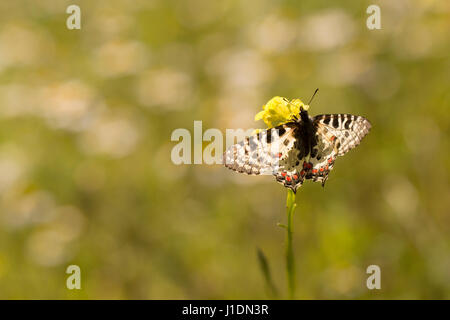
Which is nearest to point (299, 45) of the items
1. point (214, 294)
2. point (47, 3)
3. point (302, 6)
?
point (302, 6)

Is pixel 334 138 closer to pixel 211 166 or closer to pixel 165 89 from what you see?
pixel 211 166

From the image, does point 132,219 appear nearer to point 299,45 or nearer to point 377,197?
point 377,197

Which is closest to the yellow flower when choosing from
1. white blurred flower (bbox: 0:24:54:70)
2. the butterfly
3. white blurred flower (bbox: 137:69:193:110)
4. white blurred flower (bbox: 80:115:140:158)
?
the butterfly

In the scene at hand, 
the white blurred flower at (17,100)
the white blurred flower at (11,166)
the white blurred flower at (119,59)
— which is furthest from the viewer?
the white blurred flower at (119,59)

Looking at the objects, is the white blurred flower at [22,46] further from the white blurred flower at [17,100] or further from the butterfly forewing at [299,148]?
the butterfly forewing at [299,148]

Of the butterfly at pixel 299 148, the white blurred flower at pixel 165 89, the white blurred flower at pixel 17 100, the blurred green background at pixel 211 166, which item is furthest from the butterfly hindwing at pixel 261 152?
the white blurred flower at pixel 17 100

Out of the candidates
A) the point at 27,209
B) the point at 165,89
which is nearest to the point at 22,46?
the point at 165,89
